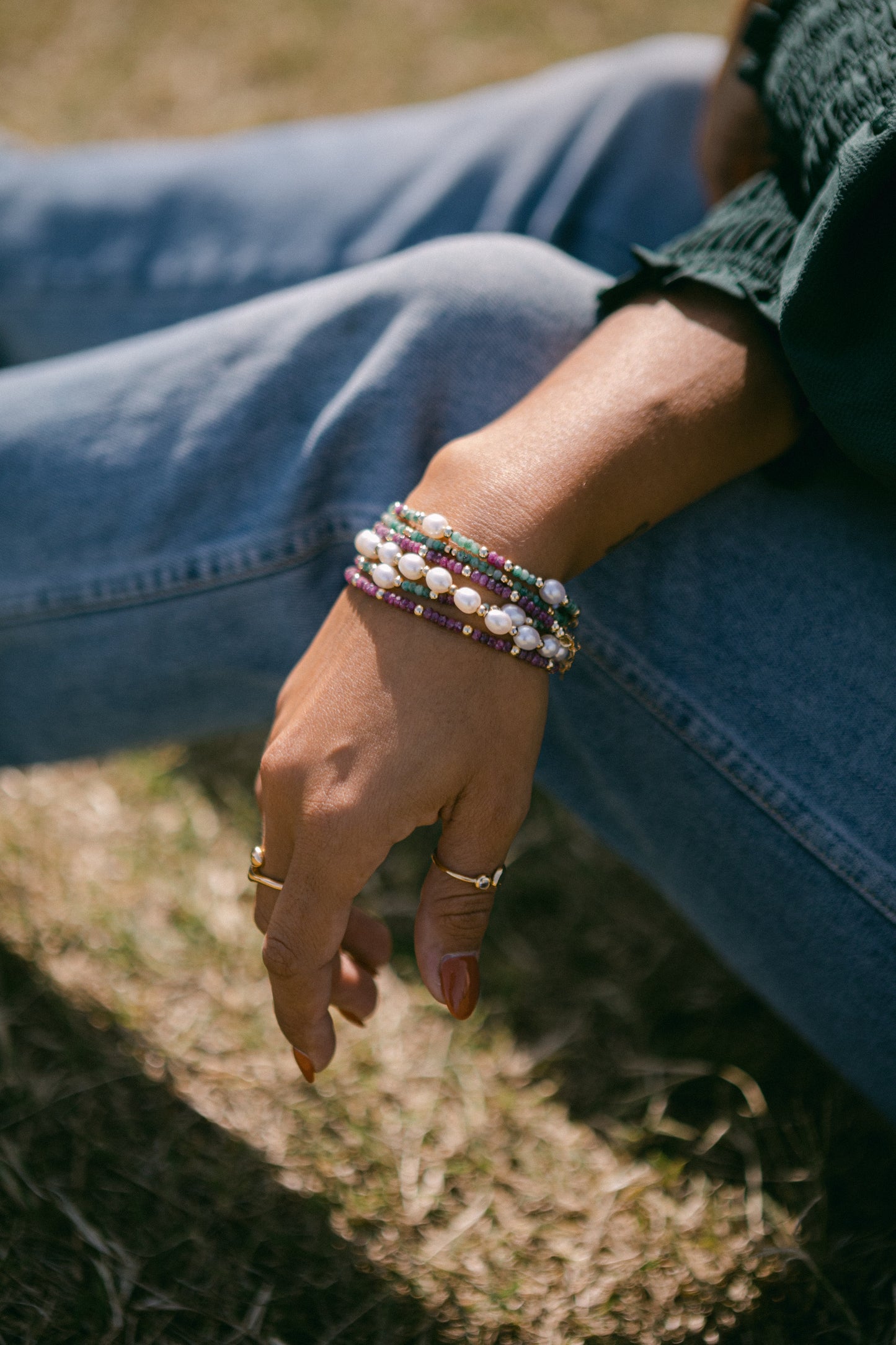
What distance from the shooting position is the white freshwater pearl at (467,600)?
808mm

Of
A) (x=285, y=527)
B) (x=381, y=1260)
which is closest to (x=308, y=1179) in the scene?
(x=381, y=1260)

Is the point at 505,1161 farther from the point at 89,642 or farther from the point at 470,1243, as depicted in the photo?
the point at 89,642

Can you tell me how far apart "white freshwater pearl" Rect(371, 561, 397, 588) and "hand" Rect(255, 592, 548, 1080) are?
3cm

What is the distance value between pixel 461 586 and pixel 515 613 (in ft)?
0.19

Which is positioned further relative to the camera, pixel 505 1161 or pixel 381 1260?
pixel 505 1161

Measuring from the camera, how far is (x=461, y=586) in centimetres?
83

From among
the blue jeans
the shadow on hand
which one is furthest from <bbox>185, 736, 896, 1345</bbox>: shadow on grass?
the blue jeans

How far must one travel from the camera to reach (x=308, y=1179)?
1234 millimetres

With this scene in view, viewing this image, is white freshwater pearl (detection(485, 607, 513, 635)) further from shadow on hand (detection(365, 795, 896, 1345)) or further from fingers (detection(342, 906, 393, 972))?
shadow on hand (detection(365, 795, 896, 1345))

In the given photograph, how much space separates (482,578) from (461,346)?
1.16 feet

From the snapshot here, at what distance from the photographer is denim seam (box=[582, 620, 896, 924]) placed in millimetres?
939

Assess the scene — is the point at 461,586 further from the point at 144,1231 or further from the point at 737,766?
the point at 144,1231

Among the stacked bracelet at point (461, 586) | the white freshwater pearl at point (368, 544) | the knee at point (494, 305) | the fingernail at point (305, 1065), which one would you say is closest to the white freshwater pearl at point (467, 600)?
the stacked bracelet at point (461, 586)

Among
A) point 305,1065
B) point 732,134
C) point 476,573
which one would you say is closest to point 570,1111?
point 305,1065
